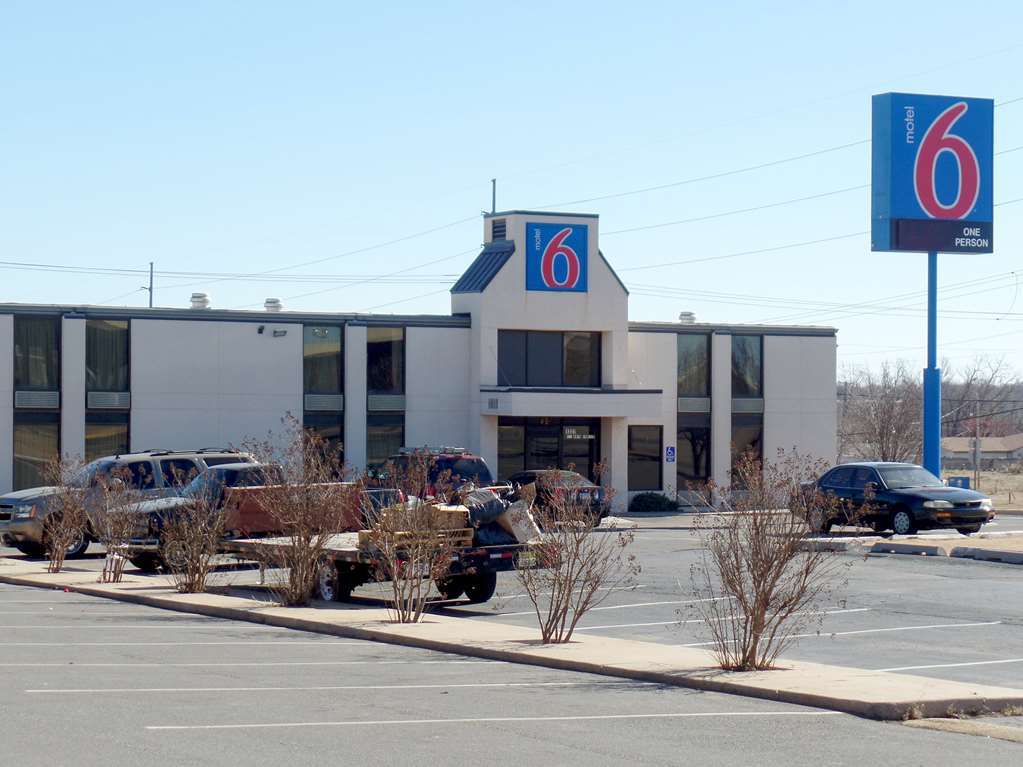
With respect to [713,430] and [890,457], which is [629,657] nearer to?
[713,430]

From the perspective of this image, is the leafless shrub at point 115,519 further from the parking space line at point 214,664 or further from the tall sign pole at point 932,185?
the tall sign pole at point 932,185

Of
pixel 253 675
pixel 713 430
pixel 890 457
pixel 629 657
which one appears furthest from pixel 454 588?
pixel 890 457

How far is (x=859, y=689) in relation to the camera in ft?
38.0

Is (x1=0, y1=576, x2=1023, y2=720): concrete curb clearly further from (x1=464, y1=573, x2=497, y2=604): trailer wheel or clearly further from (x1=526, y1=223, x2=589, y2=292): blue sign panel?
(x1=526, y1=223, x2=589, y2=292): blue sign panel

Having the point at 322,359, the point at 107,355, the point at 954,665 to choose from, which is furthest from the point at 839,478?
the point at 107,355

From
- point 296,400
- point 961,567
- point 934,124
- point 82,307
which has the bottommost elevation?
point 961,567

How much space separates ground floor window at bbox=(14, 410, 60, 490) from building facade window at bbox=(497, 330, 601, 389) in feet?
43.8

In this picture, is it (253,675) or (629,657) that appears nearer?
(253,675)

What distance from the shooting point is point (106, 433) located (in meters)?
40.6

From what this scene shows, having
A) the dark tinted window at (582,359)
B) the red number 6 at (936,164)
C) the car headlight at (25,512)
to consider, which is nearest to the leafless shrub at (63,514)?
the car headlight at (25,512)

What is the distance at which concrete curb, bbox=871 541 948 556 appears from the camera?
26.2 metres

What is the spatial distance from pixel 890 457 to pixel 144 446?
128 ft

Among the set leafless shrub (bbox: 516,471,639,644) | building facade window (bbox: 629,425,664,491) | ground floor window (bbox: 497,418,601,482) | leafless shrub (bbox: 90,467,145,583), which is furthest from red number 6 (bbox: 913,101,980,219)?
leafless shrub (bbox: 516,471,639,644)

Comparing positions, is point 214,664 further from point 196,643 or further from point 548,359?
point 548,359
